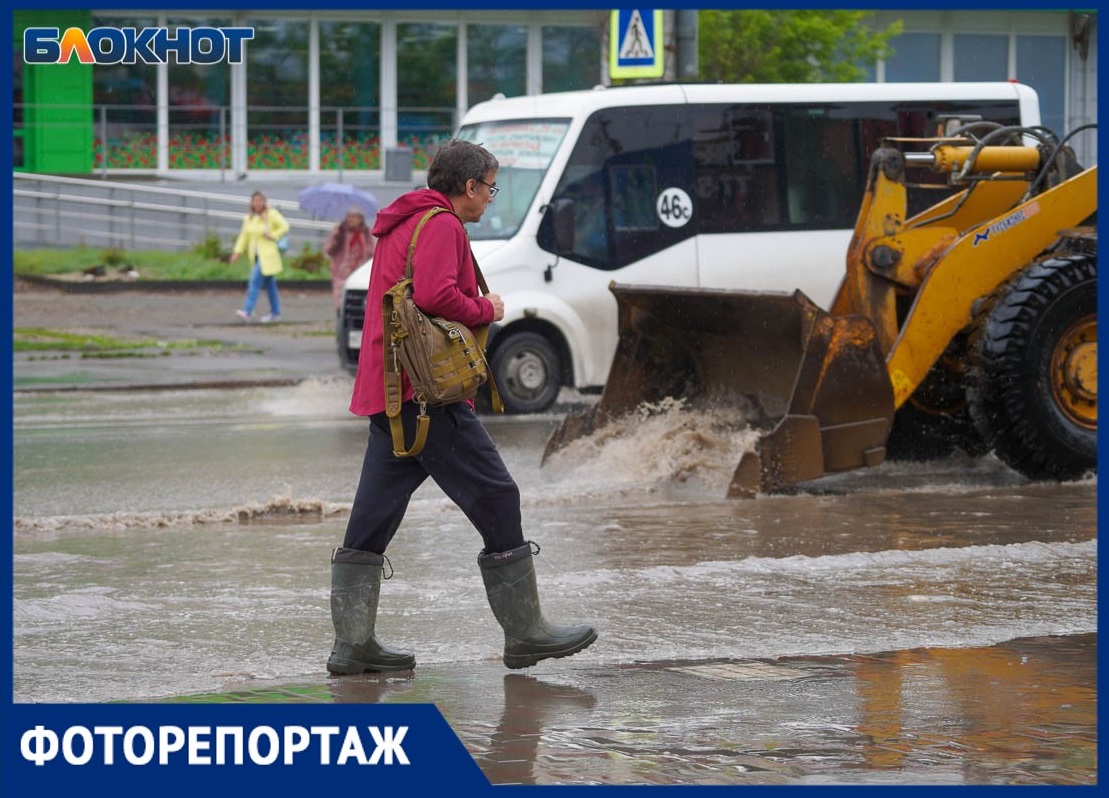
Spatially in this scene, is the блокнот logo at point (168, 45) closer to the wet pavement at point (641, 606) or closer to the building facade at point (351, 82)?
Result: the wet pavement at point (641, 606)

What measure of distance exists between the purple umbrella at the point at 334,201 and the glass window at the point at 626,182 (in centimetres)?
1000

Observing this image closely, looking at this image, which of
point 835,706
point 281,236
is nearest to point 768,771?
point 835,706

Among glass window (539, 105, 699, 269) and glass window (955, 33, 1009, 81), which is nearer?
glass window (539, 105, 699, 269)

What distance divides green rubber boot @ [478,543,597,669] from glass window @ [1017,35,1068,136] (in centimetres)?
3028

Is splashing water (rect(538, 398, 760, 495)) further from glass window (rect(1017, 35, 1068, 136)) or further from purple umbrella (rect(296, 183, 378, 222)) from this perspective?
glass window (rect(1017, 35, 1068, 136))

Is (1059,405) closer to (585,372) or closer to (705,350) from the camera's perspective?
(705,350)

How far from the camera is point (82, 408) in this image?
583 inches

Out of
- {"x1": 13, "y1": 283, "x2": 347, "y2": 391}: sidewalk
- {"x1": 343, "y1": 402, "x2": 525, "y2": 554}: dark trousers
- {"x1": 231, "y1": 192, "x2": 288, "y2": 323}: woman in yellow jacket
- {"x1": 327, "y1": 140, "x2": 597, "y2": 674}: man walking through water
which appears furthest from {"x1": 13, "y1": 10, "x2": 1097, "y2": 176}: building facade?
{"x1": 343, "y1": 402, "x2": 525, "y2": 554}: dark trousers

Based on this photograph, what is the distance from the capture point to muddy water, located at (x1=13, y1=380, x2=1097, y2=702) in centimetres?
632

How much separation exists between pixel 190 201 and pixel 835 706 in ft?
88.3

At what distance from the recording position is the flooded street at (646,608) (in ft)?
16.7

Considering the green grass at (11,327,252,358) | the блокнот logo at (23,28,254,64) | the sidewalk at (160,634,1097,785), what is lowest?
the sidewalk at (160,634,1097,785)

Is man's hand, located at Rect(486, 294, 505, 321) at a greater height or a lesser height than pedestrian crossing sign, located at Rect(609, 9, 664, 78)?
lesser

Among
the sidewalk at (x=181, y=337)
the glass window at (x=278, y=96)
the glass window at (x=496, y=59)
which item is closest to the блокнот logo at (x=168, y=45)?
the sidewalk at (x=181, y=337)
